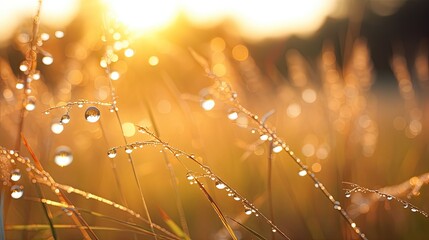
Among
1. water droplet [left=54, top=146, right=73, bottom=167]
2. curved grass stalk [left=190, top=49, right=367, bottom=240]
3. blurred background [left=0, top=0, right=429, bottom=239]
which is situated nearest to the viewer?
curved grass stalk [left=190, top=49, right=367, bottom=240]

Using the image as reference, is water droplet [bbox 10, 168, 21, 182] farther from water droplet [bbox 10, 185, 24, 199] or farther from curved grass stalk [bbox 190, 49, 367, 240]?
curved grass stalk [bbox 190, 49, 367, 240]

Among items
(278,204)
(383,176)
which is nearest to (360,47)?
(383,176)

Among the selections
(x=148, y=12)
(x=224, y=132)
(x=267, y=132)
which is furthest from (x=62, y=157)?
(x=224, y=132)

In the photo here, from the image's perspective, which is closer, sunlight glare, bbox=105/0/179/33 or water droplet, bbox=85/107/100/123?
water droplet, bbox=85/107/100/123

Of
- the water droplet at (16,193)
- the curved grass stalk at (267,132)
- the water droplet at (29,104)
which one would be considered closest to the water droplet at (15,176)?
the water droplet at (16,193)

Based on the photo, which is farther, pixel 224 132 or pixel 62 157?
pixel 224 132

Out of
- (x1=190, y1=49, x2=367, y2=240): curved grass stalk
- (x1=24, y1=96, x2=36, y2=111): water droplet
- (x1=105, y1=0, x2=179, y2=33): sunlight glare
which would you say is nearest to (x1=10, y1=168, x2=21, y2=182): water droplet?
(x1=24, y1=96, x2=36, y2=111): water droplet

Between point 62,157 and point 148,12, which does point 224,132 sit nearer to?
→ point 148,12

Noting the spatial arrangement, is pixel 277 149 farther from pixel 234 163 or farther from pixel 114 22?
pixel 234 163

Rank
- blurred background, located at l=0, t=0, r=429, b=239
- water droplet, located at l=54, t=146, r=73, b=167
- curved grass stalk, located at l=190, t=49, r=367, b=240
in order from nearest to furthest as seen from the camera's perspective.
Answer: curved grass stalk, located at l=190, t=49, r=367, b=240 < water droplet, located at l=54, t=146, r=73, b=167 < blurred background, located at l=0, t=0, r=429, b=239

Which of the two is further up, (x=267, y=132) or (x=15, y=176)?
(x=15, y=176)

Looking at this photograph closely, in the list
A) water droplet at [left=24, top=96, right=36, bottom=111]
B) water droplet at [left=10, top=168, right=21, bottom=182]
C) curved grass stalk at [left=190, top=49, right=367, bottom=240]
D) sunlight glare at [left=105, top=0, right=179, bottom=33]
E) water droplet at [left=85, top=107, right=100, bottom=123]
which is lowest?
curved grass stalk at [left=190, top=49, right=367, bottom=240]
